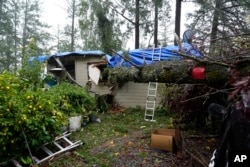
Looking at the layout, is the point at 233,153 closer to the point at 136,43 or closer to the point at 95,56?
the point at 95,56

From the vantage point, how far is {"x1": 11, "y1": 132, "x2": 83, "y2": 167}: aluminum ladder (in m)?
5.14

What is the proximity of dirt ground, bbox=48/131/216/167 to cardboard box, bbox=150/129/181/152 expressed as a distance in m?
0.11

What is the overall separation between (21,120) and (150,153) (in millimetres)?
2648

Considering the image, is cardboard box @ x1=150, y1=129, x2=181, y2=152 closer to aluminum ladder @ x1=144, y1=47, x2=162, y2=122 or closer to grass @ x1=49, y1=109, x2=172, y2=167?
grass @ x1=49, y1=109, x2=172, y2=167

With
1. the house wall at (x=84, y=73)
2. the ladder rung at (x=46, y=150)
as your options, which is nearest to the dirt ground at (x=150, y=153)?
the ladder rung at (x=46, y=150)

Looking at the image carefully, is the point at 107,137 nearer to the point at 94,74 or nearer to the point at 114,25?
the point at 94,74

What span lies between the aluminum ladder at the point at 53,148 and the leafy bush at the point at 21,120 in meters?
0.31

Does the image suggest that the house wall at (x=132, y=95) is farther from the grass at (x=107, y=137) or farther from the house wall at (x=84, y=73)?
the grass at (x=107, y=137)

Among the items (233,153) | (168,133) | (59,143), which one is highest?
(233,153)

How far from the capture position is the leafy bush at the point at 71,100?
7719 mm

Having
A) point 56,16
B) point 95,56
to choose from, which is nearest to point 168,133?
point 95,56

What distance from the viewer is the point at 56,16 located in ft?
102

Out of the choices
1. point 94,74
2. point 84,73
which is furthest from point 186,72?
point 84,73

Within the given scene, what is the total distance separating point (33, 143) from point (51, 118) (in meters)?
0.63
